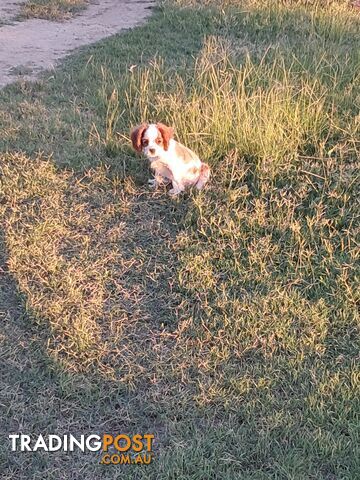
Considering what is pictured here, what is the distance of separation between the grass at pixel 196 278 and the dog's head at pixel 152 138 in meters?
0.35

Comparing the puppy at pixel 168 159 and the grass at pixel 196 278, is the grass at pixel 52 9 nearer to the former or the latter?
the grass at pixel 196 278

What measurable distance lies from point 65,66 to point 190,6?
2528 mm

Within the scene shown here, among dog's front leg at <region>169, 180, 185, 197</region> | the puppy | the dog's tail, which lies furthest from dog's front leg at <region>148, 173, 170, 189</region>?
the dog's tail

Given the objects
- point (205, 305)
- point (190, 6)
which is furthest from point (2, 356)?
point (190, 6)

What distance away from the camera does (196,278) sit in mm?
2918

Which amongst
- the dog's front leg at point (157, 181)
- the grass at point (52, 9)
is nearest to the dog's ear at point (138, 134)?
the dog's front leg at point (157, 181)

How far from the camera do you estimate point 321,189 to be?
331cm

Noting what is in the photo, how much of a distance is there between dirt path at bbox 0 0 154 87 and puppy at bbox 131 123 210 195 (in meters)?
2.56

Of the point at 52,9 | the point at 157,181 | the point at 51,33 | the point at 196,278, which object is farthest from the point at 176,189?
the point at 52,9

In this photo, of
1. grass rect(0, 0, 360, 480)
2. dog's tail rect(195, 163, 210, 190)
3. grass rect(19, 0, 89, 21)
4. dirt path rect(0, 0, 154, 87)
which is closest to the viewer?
grass rect(0, 0, 360, 480)

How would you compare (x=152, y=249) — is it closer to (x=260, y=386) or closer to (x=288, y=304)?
(x=288, y=304)

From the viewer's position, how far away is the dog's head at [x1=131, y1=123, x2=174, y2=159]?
3195 millimetres

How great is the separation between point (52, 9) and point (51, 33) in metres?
1.09

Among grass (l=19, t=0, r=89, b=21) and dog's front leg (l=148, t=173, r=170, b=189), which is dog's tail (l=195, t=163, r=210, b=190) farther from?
Answer: grass (l=19, t=0, r=89, b=21)
